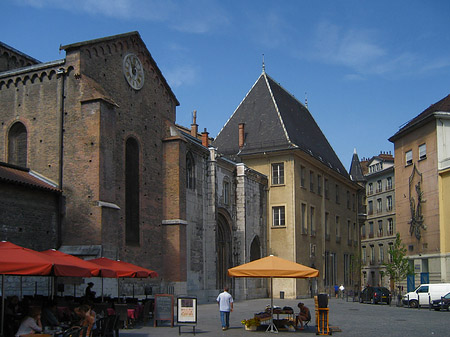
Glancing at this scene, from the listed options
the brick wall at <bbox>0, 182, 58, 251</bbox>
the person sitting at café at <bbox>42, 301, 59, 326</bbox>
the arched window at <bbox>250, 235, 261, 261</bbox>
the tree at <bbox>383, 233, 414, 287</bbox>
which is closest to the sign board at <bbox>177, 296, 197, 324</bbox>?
the person sitting at café at <bbox>42, 301, 59, 326</bbox>

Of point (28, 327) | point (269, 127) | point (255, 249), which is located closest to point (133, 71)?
point (28, 327)

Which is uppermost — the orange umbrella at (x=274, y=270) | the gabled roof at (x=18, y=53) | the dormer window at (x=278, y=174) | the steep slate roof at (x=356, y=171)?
the gabled roof at (x=18, y=53)

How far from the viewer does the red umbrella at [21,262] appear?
11.8 metres

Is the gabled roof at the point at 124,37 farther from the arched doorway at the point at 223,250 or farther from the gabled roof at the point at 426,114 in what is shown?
the gabled roof at the point at 426,114

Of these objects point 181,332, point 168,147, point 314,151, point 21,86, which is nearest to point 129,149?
point 168,147

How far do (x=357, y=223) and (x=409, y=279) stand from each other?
19.5m

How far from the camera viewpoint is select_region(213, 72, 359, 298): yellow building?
43.1 meters

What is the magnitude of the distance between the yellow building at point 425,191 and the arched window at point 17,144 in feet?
81.4

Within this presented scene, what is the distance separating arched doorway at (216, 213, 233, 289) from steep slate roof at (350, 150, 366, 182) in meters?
28.0

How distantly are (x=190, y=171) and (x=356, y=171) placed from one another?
34.3 metres

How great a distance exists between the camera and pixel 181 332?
17.2m

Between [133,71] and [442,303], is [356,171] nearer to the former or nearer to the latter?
[442,303]

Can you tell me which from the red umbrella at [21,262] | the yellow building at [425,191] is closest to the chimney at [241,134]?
→ the yellow building at [425,191]

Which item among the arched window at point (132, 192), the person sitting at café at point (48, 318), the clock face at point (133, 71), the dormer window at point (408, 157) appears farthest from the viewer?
the dormer window at point (408, 157)
